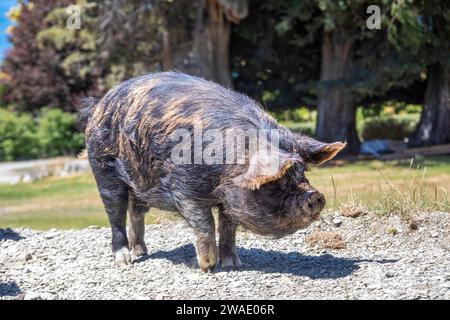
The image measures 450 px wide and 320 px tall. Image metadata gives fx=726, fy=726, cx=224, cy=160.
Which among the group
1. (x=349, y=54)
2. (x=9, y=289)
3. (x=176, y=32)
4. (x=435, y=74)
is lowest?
(x=9, y=289)

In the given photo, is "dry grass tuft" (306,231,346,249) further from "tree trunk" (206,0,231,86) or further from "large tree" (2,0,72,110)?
"large tree" (2,0,72,110)

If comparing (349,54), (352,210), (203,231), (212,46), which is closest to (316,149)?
(203,231)

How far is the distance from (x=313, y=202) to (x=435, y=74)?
44.2 ft

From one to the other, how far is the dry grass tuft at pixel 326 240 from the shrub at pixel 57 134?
16.1m

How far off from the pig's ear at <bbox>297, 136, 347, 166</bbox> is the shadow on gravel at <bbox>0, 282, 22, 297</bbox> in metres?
2.53

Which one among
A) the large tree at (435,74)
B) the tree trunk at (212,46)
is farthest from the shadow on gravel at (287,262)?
the tree trunk at (212,46)

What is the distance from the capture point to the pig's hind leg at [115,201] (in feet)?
21.8

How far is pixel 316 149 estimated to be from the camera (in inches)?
223

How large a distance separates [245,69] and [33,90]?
24.7 ft

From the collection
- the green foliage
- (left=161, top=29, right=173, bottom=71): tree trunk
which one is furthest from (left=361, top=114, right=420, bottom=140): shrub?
the green foliage

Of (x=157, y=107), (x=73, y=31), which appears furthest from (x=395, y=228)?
(x=73, y=31)

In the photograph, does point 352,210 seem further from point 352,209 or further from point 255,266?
point 255,266

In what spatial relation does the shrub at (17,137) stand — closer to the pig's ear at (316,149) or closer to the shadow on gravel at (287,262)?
the shadow on gravel at (287,262)

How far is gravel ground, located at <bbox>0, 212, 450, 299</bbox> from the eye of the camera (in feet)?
17.4
